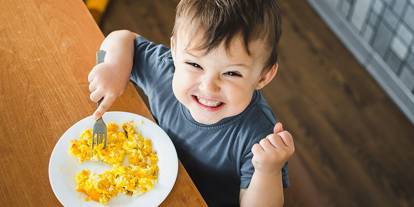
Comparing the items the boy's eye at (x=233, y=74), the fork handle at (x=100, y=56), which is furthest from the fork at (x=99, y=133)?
the boy's eye at (x=233, y=74)

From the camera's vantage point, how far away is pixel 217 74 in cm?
85

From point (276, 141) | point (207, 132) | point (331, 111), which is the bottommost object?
point (331, 111)

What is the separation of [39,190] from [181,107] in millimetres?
346

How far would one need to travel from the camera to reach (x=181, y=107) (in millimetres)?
1060

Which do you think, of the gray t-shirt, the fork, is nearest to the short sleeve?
the gray t-shirt

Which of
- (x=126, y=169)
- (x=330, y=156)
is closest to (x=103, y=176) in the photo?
(x=126, y=169)

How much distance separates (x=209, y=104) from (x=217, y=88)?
0.06 m

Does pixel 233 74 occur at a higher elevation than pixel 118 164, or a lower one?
higher

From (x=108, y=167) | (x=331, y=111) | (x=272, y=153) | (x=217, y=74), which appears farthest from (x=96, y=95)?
(x=331, y=111)

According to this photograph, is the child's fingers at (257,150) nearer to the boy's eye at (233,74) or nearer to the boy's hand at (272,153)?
the boy's hand at (272,153)

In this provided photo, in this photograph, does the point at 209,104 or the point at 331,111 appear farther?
the point at 331,111

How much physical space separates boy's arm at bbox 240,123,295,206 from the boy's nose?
4.9 inches

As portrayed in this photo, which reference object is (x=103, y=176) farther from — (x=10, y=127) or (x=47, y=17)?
(x=47, y=17)

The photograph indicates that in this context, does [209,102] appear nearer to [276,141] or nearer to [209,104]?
[209,104]
